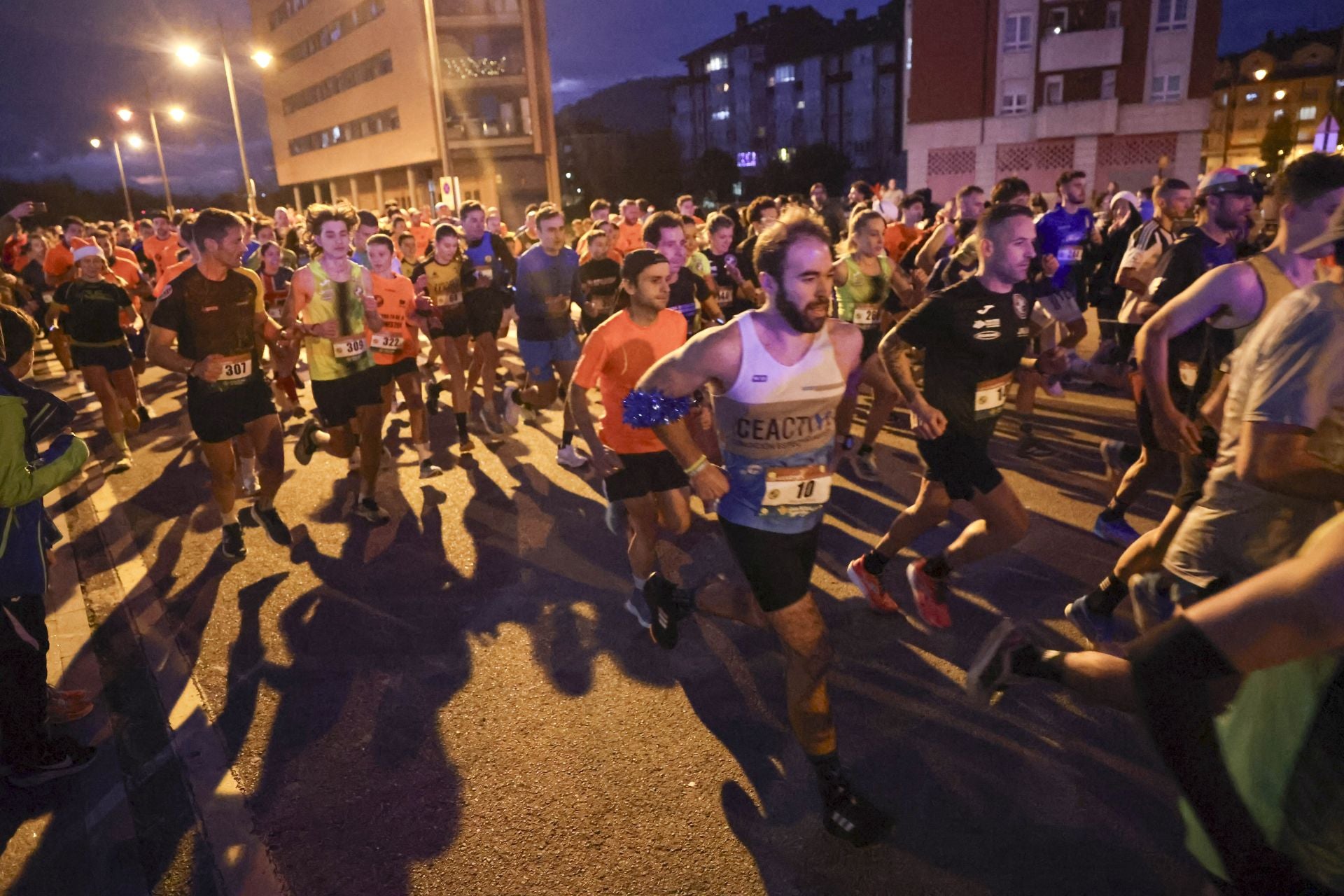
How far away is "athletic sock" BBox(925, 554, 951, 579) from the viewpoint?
452 cm

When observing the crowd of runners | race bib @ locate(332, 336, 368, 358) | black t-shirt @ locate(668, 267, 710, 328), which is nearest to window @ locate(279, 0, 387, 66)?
the crowd of runners

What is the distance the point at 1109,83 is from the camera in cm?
3975

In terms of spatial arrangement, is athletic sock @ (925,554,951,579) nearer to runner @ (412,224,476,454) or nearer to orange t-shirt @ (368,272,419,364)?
orange t-shirt @ (368,272,419,364)

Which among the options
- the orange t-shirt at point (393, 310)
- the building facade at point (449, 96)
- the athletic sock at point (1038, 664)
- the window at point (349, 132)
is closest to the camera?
the athletic sock at point (1038, 664)

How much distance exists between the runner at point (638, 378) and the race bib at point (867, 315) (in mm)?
Answer: 3057

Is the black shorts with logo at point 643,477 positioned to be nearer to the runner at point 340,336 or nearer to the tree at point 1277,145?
the runner at point 340,336

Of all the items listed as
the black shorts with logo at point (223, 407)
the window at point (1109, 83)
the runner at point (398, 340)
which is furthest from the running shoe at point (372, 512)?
the window at point (1109, 83)

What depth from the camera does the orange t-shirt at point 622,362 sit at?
4.36m

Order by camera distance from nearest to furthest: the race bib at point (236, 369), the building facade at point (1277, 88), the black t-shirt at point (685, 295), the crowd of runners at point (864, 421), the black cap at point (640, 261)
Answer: the crowd of runners at point (864, 421), the black cap at point (640, 261), the race bib at point (236, 369), the black t-shirt at point (685, 295), the building facade at point (1277, 88)

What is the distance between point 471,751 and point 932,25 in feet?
151

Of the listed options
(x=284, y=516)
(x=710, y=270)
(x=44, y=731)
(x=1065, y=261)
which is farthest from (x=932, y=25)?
(x=44, y=731)

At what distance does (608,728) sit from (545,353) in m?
4.65

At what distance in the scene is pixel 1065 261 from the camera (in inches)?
421

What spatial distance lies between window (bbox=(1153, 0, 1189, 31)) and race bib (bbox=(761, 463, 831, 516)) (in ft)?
151
